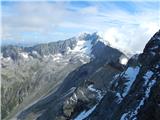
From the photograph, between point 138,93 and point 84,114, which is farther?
point 84,114

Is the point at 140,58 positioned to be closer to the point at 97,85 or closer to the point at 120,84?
the point at 120,84

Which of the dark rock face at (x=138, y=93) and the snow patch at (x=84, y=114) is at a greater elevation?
the dark rock face at (x=138, y=93)

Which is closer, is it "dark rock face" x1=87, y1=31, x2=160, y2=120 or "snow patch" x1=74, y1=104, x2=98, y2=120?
"dark rock face" x1=87, y1=31, x2=160, y2=120

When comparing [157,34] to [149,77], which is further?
[157,34]

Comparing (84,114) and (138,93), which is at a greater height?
(138,93)

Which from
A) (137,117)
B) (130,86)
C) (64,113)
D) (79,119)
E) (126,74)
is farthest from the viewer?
(64,113)

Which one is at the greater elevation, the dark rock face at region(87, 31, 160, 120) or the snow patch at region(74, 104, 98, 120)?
the dark rock face at region(87, 31, 160, 120)

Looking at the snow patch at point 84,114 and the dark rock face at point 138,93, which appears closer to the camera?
the dark rock face at point 138,93

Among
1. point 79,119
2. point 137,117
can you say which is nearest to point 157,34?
point 137,117
